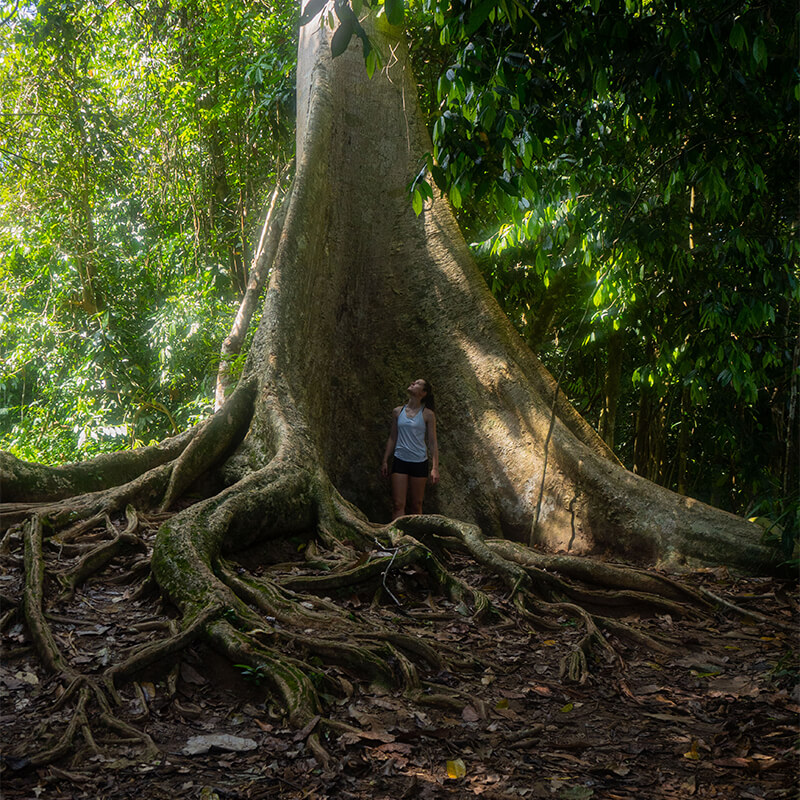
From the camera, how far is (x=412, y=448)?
611 cm

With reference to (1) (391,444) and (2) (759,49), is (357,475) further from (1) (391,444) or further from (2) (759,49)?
(2) (759,49)

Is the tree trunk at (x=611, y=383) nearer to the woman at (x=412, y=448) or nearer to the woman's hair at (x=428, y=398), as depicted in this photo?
the woman's hair at (x=428, y=398)

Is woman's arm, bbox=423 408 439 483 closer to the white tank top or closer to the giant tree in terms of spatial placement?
the white tank top

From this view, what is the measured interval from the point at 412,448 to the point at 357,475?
0.60 meters

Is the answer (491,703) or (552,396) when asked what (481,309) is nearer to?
(552,396)

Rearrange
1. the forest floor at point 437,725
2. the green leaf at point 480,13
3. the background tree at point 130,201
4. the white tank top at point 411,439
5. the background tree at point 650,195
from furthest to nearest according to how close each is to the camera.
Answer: the background tree at point 130,201, the white tank top at point 411,439, the background tree at point 650,195, the green leaf at point 480,13, the forest floor at point 437,725

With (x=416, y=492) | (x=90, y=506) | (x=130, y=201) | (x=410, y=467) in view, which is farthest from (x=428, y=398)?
(x=130, y=201)

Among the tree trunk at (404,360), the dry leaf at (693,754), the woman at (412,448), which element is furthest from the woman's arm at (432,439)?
the dry leaf at (693,754)

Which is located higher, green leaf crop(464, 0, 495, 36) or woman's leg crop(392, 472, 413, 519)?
green leaf crop(464, 0, 495, 36)

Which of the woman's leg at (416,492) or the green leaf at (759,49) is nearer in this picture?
the green leaf at (759,49)

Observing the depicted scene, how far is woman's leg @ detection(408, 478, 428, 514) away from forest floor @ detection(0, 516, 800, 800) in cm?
221

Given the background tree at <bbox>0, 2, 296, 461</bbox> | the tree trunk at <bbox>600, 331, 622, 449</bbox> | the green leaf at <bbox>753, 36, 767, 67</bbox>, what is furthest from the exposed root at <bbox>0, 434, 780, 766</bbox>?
the background tree at <bbox>0, 2, 296, 461</bbox>

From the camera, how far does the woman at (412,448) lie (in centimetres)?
612

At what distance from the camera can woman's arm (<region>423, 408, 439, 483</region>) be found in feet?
20.2
